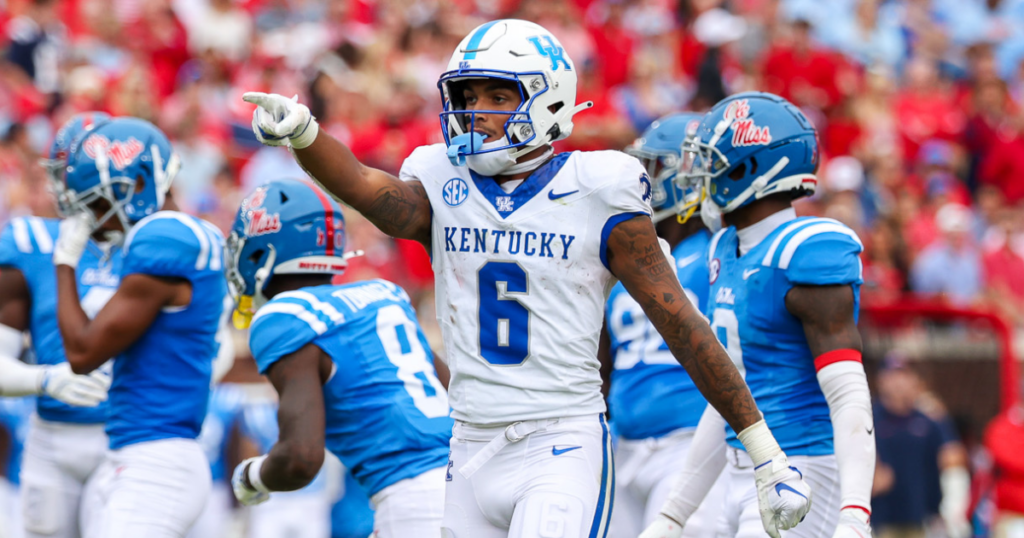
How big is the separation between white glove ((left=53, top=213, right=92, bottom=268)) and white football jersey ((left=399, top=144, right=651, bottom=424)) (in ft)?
7.26

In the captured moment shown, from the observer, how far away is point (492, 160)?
3590 millimetres

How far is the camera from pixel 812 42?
14617 millimetres

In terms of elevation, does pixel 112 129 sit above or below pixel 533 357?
above

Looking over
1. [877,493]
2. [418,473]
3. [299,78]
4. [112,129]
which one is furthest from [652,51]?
[418,473]

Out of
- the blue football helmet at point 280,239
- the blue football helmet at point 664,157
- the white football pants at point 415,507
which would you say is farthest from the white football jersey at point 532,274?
the blue football helmet at point 664,157

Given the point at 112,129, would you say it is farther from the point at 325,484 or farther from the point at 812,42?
the point at 812,42

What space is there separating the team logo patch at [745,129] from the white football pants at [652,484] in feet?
4.73

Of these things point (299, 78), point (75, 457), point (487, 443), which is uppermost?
point (299, 78)

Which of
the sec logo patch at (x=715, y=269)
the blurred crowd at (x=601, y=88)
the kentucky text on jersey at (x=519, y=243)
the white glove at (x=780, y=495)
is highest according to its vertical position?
the blurred crowd at (x=601, y=88)

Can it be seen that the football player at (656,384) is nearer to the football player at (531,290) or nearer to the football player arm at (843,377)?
the football player arm at (843,377)

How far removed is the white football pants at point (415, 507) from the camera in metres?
4.25

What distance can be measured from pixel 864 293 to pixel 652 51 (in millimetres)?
4238

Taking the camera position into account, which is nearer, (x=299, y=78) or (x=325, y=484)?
(x=325, y=484)

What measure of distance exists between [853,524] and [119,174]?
3377 mm
